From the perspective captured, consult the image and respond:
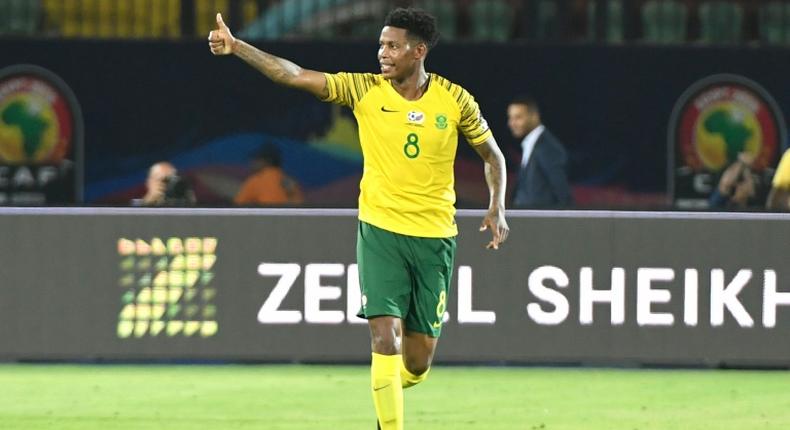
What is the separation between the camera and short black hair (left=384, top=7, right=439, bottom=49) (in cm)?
831

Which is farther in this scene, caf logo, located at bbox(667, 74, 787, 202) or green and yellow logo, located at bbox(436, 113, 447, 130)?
caf logo, located at bbox(667, 74, 787, 202)

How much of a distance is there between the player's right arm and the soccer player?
0.04 feet

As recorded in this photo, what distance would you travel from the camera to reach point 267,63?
7910 mm

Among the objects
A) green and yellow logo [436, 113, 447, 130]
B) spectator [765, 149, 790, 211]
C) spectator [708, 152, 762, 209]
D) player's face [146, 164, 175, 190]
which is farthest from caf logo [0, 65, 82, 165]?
green and yellow logo [436, 113, 447, 130]

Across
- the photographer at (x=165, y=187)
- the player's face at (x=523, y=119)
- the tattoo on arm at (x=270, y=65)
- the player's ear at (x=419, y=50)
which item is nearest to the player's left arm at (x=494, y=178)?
the player's ear at (x=419, y=50)

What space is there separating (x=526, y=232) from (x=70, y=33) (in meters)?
7.02

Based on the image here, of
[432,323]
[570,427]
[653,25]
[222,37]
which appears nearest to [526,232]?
[570,427]

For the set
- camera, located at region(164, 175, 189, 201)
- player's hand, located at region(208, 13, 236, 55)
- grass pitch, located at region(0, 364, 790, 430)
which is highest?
player's hand, located at region(208, 13, 236, 55)

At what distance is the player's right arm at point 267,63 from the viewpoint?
7.66 m

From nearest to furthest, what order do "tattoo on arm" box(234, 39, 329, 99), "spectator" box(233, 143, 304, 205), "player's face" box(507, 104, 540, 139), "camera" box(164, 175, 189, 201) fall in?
"tattoo on arm" box(234, 39, 329, 99) → "player's face" box(507, 104, 540, 139) → "camera" box(164, 175, 189, 201) → "spectator" box(233, 143, 304, 205)

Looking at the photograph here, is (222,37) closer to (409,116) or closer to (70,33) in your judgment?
(409,116)

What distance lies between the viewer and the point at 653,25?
17.6 m

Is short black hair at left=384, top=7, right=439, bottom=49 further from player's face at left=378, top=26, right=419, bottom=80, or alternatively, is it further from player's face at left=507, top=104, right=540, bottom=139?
player's face at left=507, top=104, right=540, bottom=139

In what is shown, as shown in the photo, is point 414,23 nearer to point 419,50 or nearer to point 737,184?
point 419,50
